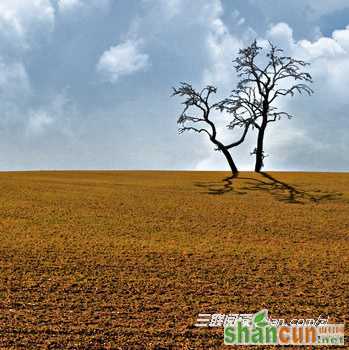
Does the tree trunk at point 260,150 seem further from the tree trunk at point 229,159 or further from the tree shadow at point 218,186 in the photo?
the tree shadow at point 218,186

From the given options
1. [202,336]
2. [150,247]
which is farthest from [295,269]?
[202,336]

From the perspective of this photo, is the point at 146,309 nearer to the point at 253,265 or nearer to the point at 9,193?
the point at 253,265

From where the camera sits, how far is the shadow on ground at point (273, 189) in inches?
1042

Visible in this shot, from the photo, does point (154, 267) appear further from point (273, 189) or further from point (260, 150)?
point (260, 150)

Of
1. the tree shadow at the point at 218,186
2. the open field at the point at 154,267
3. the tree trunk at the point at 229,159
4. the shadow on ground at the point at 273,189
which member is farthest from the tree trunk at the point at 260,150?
the open field at the point at 154,267

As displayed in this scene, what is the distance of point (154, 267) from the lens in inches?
454

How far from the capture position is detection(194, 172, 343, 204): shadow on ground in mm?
26461

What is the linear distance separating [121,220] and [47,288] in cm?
784

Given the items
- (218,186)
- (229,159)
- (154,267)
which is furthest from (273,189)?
(154,267)

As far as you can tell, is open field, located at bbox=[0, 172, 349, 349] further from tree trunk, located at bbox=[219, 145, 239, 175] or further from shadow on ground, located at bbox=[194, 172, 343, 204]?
tree trunk, located at bbox=[219, 145, 239, 175]

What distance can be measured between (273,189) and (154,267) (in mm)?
19685

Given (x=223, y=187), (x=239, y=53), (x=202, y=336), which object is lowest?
(x=202, y=336)

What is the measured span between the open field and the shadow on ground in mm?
3470

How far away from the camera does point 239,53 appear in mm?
42031
